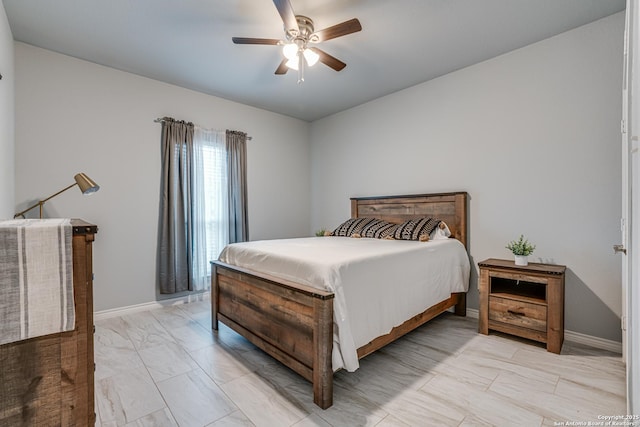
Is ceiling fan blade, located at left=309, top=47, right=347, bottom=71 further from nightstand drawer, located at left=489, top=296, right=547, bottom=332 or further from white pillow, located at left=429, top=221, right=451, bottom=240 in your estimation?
nightstand drawer, located at left=489, top=296, right=547, bottom=332

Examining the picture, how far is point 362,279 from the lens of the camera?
1844 millimetres

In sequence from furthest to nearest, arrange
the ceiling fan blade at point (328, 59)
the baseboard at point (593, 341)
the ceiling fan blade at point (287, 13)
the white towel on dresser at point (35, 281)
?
the ceiling fan blade at point (328, 59) < the baseboard at point (593, 341) < the ceiling fan blade at point (287, 13) < the white towel on dresser at point (35, 281)

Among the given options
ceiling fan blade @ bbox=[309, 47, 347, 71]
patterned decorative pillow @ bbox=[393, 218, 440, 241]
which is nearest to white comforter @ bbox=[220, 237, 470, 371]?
patterned decorative pillow @ bbox=[393, 218, 440, 241]

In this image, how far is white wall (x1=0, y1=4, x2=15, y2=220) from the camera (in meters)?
2.10

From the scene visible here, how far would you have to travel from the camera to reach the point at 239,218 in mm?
3992

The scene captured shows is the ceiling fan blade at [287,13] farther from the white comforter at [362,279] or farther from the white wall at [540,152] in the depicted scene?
the white wall at [540,152]

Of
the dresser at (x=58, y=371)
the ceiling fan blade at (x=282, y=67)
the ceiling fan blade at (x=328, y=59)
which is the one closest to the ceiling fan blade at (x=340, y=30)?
the ceiling fan blade at (x=328, y=59)

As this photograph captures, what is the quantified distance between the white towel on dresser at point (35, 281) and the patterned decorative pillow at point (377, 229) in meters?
2.89

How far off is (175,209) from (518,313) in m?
3.71

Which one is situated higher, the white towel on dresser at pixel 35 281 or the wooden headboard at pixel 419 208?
the wooden headboard at pixel 419 208

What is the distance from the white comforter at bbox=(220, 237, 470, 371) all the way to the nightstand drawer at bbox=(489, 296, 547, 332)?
1.33ft

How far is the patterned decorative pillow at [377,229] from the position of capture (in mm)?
3369

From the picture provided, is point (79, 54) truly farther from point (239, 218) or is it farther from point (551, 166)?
point (551, 166)

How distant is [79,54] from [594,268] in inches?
204
